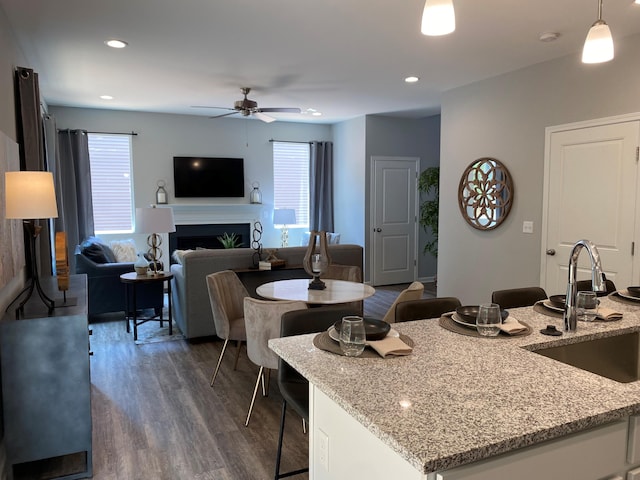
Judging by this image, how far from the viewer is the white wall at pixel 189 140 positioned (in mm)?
6969

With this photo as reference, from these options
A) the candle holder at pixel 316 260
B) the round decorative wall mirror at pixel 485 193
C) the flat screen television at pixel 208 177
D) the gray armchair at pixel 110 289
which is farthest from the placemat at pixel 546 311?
the flat screen television at pixel 208 177

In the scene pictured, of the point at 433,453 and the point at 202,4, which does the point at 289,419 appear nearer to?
the point at 433,453

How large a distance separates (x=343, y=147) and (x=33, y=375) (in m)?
6.40

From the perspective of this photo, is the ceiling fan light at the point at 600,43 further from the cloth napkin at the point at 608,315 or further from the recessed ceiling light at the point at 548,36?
the recessed ceiling light at the point at 548,36

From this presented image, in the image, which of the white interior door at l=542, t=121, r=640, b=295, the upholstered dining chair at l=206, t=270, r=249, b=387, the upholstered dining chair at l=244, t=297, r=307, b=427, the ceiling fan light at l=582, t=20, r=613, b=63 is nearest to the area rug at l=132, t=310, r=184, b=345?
the upholstered dining chair at l=206, t=270, r=249, b=387

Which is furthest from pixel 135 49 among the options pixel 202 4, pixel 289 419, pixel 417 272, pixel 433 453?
pixel 417 272

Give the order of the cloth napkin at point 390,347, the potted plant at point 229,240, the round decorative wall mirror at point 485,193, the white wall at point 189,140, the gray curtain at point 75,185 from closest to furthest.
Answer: the cloth napkin at point 390,347 < the round decorative wall mirror at point 485,193 < the gray curtain at point 75,185 < the white wall at point 189,140 < the potted plant at point 229,240

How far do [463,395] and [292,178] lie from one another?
7.21 meters

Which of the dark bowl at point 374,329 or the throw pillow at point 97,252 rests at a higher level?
the dark bowl at point 374,329

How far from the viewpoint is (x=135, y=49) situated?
4.04m

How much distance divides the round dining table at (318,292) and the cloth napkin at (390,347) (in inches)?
59.2

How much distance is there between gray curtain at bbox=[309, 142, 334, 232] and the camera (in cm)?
823

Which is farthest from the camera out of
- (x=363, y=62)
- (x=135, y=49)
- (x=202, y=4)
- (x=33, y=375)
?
(x=363, y=62)

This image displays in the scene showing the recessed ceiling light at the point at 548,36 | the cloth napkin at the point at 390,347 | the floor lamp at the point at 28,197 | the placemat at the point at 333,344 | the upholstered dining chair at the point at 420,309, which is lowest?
the upholstered dining chair at the point at 420,309
